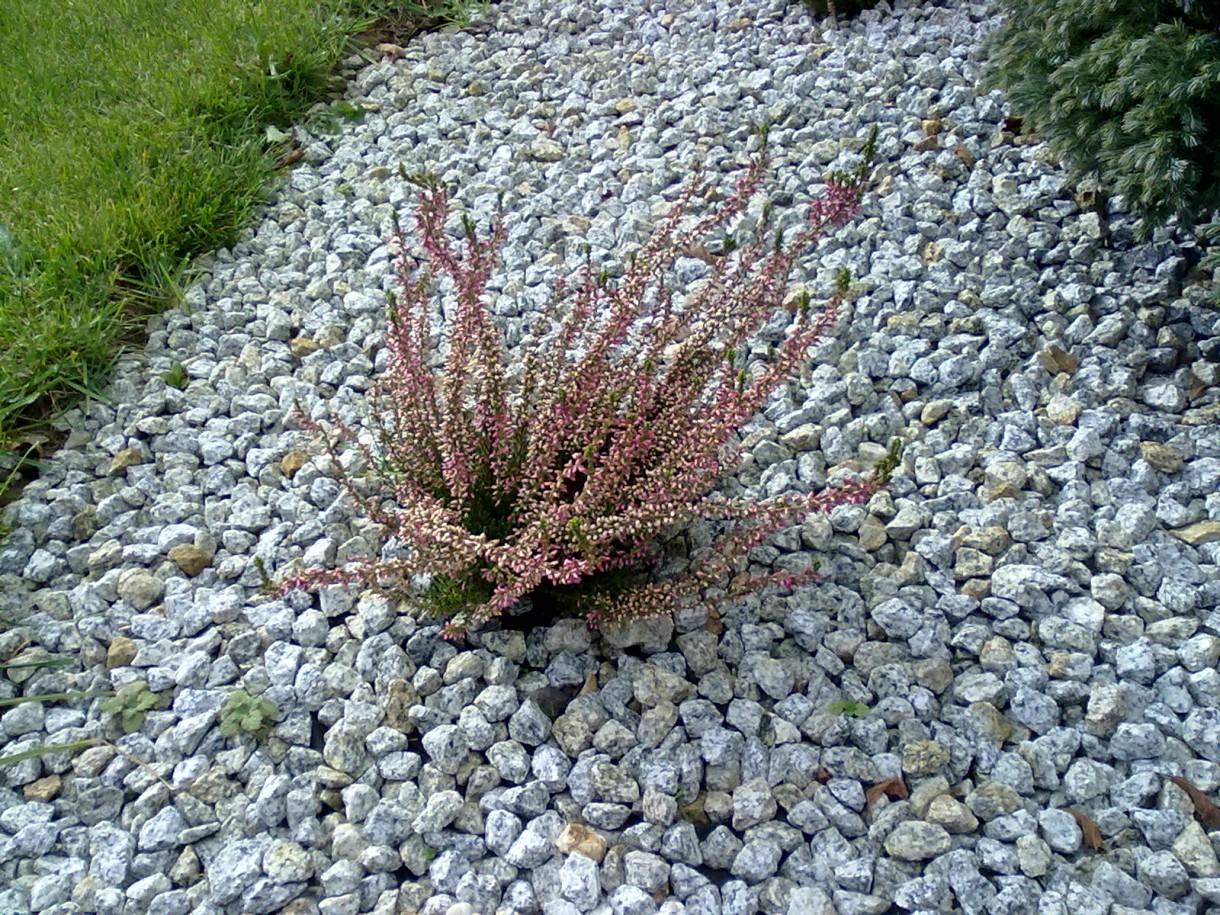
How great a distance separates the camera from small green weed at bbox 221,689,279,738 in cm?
226

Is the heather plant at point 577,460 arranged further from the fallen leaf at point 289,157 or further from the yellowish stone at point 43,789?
the fallen leaf at point 289,157

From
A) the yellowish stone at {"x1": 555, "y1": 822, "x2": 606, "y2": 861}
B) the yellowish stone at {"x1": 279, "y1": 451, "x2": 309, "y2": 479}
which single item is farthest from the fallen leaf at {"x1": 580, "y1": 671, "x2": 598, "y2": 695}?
the yellowish stone at {"x1": 279, "y1": 451, "x2": 309, "y2": 479}

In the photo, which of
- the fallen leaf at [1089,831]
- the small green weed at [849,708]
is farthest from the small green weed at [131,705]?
the fallen leaf at [1089,831]

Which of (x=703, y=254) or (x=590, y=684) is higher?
(x=703, y=254)

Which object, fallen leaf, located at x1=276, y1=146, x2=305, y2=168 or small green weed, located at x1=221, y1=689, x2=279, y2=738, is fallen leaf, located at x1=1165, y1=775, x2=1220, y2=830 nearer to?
small green weed, located at x1=221, y1=689, x2=279, y2=738

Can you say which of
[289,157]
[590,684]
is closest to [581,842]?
[590,684]

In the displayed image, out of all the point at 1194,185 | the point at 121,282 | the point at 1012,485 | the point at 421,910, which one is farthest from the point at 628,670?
the point at 121,282

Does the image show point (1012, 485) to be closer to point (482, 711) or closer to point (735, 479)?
point (735, 479)

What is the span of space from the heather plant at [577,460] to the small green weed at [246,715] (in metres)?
0.32

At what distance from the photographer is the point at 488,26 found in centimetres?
483

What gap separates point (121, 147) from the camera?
12.7 feet

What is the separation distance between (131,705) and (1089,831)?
196cm

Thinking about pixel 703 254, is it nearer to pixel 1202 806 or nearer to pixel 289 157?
pixel 289 157

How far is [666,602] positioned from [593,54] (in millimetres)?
3042
